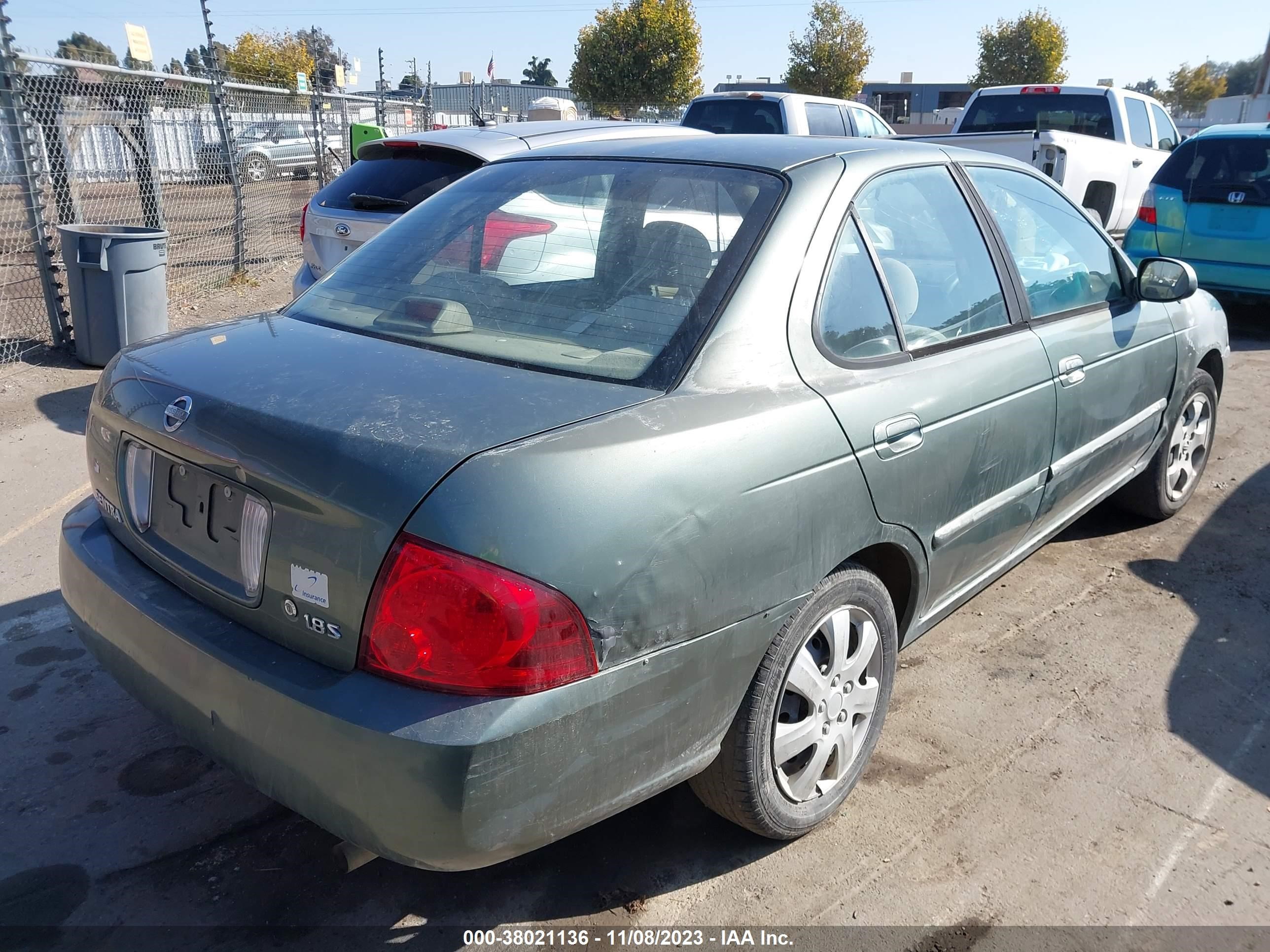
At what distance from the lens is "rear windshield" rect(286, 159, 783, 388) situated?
2436mm

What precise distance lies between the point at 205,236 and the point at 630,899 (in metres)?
12.3

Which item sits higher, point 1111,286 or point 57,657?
point 1111,286

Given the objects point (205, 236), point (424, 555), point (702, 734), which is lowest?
point (205, 236)

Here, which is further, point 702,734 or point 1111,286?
point 1111,286

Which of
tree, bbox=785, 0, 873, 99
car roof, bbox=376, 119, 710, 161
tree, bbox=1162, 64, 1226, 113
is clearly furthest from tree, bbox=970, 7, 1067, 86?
car roof, bbox=376, 119, 710, 161

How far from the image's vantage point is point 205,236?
12.8 metres

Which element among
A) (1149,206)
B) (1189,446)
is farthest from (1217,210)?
(1189,446)

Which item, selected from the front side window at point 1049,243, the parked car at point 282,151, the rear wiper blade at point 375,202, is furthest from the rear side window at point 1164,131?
the parked car at point 282,151

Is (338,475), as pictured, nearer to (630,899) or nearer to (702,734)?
(702,734)

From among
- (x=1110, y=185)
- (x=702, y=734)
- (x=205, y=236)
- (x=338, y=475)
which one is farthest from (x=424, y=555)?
(x=205, y=236)

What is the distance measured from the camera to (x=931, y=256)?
3.07 m

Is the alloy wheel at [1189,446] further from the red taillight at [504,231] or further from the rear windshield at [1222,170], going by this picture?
the rear windshield at [1222,170]

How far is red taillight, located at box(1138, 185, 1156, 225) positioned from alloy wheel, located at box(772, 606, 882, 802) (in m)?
7.98

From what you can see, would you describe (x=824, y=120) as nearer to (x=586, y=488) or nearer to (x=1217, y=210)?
(x=1217, y=210)
